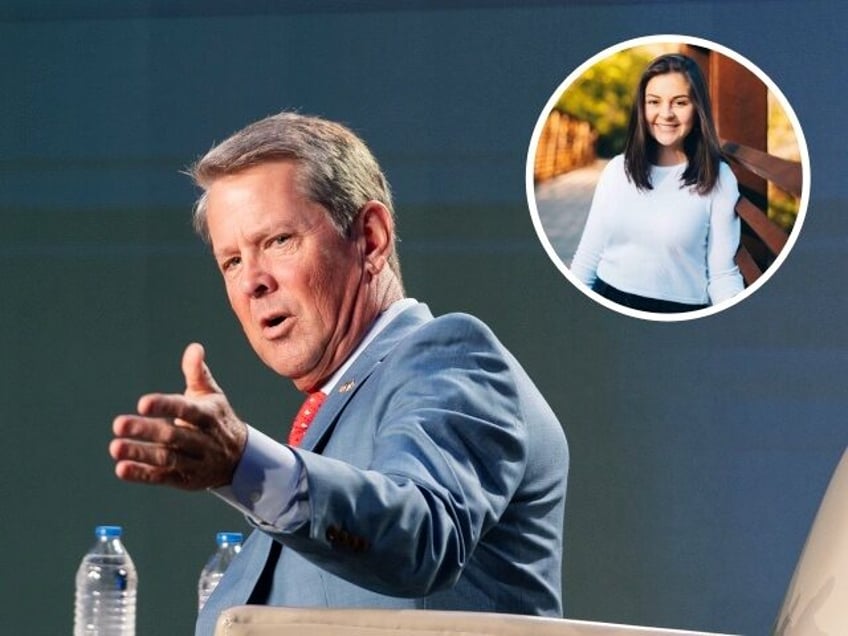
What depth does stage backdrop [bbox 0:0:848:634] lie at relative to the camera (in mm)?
3969

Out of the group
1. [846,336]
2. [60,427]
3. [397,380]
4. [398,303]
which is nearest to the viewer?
[397,380]

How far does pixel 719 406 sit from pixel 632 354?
28cm

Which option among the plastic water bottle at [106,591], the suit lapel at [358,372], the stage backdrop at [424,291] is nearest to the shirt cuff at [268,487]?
the suit lapel at [358,372]

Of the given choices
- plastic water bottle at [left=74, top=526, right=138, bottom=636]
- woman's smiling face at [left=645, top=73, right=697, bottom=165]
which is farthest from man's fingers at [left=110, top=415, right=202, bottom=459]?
woman's smiling face at [left=645, top=73, right=697, bottom=165]

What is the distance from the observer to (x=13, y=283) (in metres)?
4.37

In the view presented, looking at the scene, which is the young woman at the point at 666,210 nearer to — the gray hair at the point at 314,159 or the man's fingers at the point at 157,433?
the gray hair at the point at 314,159

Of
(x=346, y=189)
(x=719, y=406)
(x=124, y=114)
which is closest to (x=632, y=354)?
(x=719, y=406)

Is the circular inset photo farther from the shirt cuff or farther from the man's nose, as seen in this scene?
the shirt cuff

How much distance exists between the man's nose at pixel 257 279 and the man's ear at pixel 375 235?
130 millimetres

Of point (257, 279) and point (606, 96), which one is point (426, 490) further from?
point (606, 96)

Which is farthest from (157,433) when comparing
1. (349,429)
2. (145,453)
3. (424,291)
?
(424,291)

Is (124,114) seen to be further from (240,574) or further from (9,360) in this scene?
(240,574)

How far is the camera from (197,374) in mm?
1024

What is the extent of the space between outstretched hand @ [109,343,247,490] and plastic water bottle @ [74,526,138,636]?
2.66 metres
